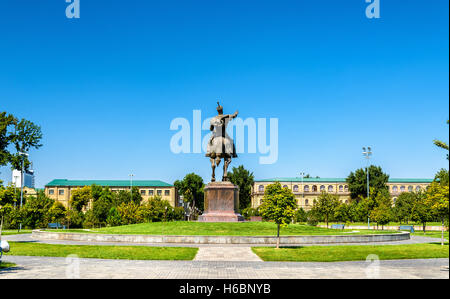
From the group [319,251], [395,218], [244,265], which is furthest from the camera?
[395,218]

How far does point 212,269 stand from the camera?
49.9 ft

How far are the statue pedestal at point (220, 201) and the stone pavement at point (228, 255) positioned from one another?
11.4 m

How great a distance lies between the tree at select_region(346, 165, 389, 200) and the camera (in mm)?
110100

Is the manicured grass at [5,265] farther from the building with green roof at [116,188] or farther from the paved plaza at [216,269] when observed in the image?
the building with green roof at [116,188]

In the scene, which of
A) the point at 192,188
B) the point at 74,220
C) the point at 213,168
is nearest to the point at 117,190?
the point at 192,188

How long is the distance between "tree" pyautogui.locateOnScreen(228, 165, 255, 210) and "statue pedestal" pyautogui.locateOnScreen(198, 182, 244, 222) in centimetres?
6390

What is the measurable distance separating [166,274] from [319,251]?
10680 millimetres

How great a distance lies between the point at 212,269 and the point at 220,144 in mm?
21471

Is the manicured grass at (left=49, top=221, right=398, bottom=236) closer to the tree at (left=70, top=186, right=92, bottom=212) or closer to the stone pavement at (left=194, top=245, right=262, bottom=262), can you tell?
the stone pavement at (left=194, top=245, right=262, bottom=262)

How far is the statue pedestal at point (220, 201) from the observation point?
113 ft

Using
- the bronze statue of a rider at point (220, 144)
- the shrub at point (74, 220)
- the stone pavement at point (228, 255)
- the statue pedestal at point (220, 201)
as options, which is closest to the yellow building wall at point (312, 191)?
the shrub at point (74, 220)
